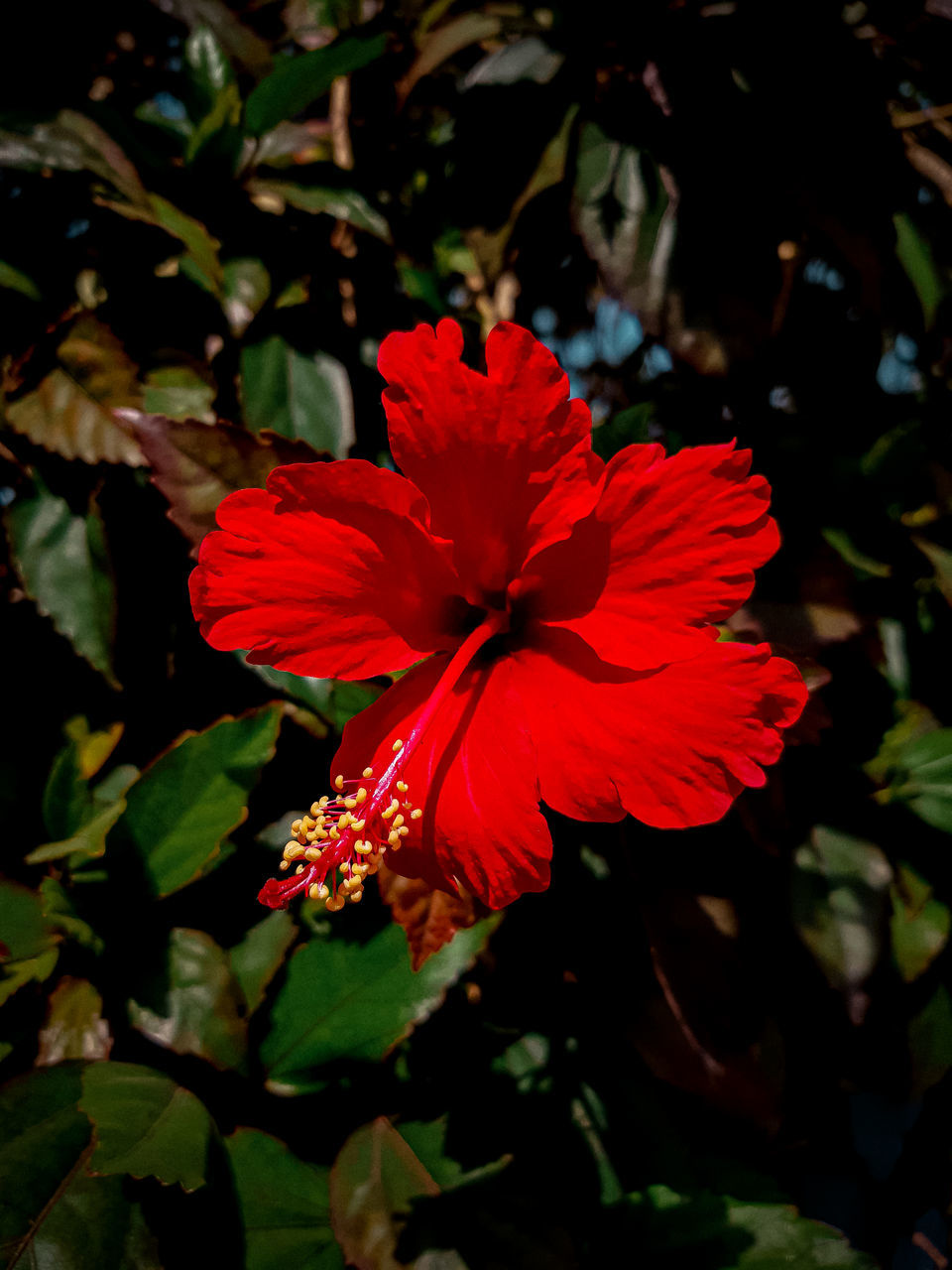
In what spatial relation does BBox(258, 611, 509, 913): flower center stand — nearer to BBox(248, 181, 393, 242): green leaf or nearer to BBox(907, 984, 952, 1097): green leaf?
BBox(248, 181, 393, 242): green leaf

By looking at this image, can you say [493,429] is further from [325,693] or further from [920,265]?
[920,265]

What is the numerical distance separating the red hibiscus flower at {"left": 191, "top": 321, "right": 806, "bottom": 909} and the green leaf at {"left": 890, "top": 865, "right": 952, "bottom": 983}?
58 cm

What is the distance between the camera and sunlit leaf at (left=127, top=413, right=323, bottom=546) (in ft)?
2.65

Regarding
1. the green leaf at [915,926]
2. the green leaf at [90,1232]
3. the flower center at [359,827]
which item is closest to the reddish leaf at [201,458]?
the flower center at [359,827]

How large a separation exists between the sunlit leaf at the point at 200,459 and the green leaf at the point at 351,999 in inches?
18.2

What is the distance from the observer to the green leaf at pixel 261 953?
89cm

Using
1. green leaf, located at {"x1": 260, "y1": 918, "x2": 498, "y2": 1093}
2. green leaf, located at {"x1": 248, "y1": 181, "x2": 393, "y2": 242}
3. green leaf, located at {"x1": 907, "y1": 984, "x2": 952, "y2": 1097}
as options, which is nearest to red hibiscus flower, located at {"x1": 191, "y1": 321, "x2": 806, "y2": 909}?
green leaf, located at {"x1": 260, "y1": 918, "x2": 498, "y2": 1093}

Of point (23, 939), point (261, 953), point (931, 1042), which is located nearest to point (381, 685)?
point (261, 953)

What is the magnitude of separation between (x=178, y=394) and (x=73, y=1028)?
686 mm

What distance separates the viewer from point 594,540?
2.15ft

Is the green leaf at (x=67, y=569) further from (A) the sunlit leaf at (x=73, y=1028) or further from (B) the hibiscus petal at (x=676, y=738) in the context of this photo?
(B) the hibiscus petal at (x=676, y=738)

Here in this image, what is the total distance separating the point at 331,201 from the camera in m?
1.01

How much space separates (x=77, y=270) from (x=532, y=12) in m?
0.69

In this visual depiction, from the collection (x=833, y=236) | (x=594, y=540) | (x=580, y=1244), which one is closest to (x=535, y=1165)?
(x=580, y=1244)
